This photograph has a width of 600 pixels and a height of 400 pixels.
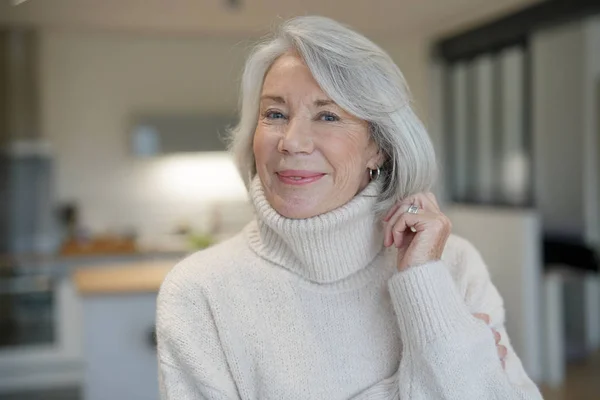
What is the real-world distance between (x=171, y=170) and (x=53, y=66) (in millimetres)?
1123

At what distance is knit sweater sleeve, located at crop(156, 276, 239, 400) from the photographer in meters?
1.18

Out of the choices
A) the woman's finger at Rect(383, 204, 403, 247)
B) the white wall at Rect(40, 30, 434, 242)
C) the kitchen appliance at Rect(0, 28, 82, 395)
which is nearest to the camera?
the woman's finger at Rect(383, 204, 403, 247)

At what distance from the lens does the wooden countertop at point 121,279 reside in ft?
9.78

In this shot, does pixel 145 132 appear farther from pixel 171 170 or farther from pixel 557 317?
pixel 557 317

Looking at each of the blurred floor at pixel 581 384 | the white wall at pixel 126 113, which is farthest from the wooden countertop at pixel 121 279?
the blurred floor at pixel 581 384

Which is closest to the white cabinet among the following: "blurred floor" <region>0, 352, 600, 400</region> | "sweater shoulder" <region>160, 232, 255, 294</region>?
"blurred floor" <region>0, 352, 600, 400</region>

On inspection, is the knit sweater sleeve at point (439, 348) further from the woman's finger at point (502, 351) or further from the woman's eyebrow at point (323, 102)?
the woman's eyebrow at point (323, 102)

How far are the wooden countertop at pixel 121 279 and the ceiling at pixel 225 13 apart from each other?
161cm

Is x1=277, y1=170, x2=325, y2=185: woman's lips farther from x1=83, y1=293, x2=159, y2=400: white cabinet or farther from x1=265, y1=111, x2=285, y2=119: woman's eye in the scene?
x1=83, y1=293, x2=159, y2=400: white cabinet

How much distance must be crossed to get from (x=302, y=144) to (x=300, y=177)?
0.05 meters

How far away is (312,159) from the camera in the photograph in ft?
3.87

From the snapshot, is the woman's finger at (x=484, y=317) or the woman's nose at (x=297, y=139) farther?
the woman's finger at (x=484, y=317)

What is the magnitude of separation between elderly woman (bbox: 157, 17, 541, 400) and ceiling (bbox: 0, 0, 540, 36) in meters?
2.92

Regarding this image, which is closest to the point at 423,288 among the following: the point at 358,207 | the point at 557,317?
the point at 358,207
